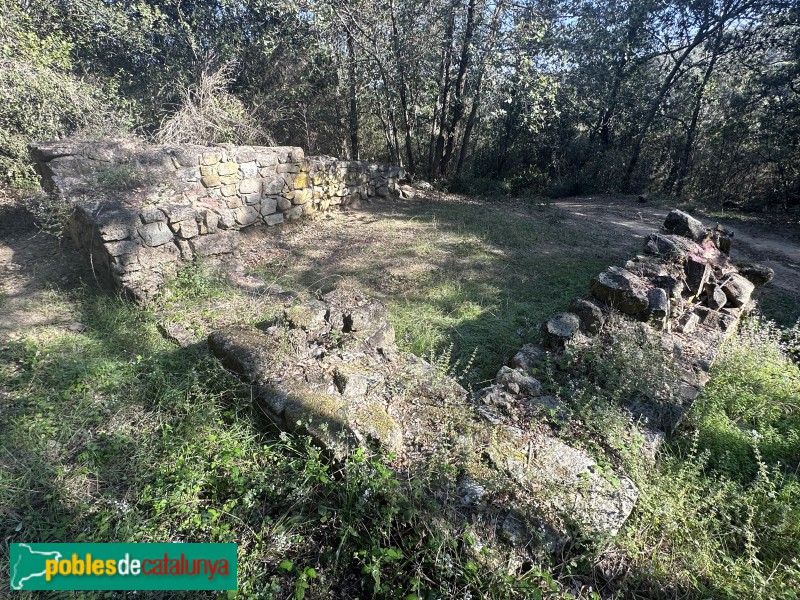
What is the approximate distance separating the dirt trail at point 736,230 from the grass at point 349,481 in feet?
12.7

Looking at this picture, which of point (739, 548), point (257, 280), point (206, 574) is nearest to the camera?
point (206, 574)

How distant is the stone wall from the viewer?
4.03 m

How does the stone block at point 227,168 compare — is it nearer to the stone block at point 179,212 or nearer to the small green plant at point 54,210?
the stone block at point 179,212

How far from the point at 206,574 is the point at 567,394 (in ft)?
7.58

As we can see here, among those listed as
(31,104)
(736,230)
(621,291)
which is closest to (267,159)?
(31,104)

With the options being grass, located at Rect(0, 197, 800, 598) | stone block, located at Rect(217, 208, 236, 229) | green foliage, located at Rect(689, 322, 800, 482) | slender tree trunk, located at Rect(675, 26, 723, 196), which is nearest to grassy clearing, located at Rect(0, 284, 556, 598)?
grass, located at Rect(0, 197, 800, 598)

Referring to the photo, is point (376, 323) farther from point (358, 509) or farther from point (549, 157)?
point (549, 157)

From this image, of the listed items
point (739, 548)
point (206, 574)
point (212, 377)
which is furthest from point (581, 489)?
point (212, 377)

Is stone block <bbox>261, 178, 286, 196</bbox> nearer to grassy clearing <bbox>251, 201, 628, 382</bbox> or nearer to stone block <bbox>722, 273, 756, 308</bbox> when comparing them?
grassy clearing <bbox>251, 201, 628, 382</bbox>

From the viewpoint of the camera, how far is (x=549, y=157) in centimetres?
1280

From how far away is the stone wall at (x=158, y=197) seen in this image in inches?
159

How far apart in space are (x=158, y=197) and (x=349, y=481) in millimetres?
4287

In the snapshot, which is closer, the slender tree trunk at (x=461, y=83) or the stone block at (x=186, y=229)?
the stone block at (x=186, y=229)

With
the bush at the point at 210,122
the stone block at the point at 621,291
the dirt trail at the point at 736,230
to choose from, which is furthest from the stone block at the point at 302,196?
the dirt trail at the point at 736,230
